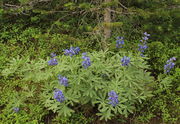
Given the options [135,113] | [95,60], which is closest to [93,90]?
[95,60]

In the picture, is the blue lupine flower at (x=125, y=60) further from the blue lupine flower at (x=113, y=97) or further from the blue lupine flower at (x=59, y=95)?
the blue lupine flower at (x=59, y=95)

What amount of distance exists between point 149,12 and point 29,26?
382 centimetres

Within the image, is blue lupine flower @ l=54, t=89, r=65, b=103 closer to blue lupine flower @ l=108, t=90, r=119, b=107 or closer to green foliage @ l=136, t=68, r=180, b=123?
blue lupine flower @ l=108, t=90, r=119, b=107

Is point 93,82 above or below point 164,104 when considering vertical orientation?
above

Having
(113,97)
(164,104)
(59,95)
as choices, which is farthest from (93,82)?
(164,104)

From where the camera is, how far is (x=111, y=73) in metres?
3.87

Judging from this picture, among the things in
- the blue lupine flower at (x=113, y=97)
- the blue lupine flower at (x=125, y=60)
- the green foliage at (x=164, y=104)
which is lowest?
the green foliage at (x=164, y=104)

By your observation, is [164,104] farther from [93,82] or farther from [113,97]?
[93,82]

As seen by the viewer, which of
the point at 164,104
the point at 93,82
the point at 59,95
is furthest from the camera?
the point at 164,104

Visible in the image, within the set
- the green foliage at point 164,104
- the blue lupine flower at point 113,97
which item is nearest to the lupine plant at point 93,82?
the blue lupine flower at point 113,97

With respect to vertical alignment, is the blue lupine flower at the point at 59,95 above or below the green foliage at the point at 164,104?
above

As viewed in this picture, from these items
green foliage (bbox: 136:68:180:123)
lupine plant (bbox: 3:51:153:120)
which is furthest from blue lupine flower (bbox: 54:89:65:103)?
green foliage (bbox: 136:68:180:123)

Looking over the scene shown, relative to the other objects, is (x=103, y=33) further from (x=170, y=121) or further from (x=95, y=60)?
(x=170, y=121)

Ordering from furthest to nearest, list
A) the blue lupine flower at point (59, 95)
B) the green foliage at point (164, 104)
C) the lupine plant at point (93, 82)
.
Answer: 1. the green foliage at point (164, 104)
2. the lupine plant at point (93, 82)
3. the blue lupine flower at point (59, 95)
